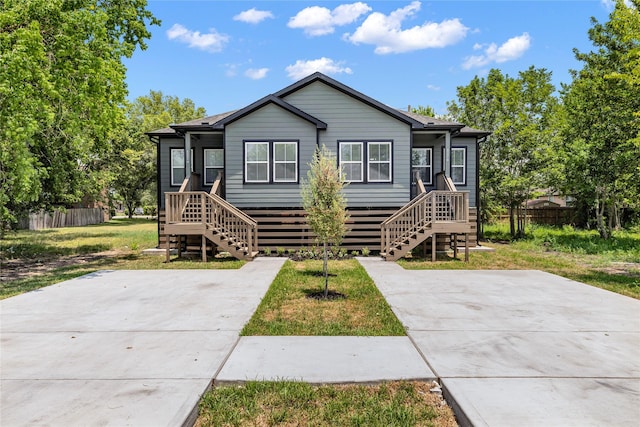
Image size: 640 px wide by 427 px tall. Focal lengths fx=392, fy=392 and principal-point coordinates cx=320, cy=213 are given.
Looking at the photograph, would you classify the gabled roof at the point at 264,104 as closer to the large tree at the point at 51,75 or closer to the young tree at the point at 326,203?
the large tree at the point at 51,75

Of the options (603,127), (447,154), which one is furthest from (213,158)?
(603,127)

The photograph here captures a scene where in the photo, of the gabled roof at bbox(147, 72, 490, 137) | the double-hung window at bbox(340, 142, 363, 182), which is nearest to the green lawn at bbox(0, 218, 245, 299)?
the gabled roof at bbox(147, 72, 490, 137)

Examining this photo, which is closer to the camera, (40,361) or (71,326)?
(40,361)

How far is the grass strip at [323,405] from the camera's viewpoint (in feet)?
10.6

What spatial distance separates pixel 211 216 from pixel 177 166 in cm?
500

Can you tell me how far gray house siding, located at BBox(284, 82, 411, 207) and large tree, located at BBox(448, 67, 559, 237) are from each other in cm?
718

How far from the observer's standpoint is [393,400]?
11.6ft

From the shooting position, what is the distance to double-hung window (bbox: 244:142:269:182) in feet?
47.2

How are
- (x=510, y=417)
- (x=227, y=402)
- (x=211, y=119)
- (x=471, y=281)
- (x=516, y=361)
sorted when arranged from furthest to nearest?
(x=211, y=119) < (x=471, y=281) < (x=516, y=361) < (x=227, y=402) < (x=510, y=417)

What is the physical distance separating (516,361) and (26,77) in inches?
421

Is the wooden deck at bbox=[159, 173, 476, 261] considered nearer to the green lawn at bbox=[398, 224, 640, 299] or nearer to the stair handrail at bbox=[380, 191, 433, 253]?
the stair handrail at bbox=[380, 191, 433, 253]

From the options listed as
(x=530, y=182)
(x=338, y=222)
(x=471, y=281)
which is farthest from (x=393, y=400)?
(x=530, y=182)

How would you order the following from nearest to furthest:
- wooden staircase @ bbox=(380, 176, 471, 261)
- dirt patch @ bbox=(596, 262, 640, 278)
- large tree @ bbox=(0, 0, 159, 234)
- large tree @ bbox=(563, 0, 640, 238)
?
large tree @ bbox=(0, 0, 159, 234) → dirt patch @ bbox=(596, 262, 640, 278) → wooden staircase @ bbox=(380, 176, 471, 261) → large tree @ bbox=(563, 0, 640, 238)

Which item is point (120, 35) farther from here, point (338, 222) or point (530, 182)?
point (530, 182)
